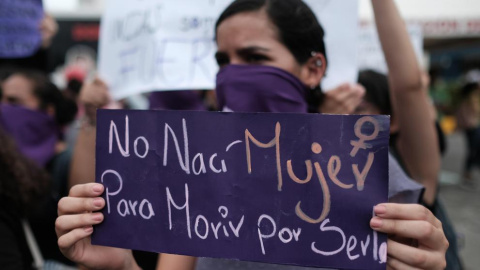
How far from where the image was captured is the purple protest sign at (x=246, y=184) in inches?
37.2

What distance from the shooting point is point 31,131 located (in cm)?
299

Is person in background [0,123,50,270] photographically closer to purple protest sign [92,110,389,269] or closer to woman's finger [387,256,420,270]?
purple protest sign [92,110,389,269]

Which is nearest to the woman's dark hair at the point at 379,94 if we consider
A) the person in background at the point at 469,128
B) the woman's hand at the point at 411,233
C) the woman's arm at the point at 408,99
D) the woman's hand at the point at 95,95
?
the woman's arm at the point at 408,99

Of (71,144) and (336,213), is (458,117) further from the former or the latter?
(336,213)

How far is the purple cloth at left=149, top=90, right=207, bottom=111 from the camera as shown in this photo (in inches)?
103

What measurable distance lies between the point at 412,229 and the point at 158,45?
1575 mm

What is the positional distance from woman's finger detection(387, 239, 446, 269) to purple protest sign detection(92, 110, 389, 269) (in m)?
0.03

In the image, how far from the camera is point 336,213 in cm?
96

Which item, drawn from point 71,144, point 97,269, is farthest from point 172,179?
point 71,144

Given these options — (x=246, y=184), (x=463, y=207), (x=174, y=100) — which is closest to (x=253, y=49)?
(x=246, y=184)

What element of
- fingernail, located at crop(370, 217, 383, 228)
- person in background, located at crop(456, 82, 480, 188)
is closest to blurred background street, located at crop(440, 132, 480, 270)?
person in background, located at crop(456, 82, 480, 188)

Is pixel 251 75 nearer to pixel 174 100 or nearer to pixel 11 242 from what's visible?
pixel 11 242

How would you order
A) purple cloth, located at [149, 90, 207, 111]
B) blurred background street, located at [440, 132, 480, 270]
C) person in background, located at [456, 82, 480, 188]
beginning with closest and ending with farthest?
1. purple cloth, located at [149, 90, 207, 111]
2. blurred background street, located at [440, 132, 480, 270]
3. person in background, located at [456, 82, 480, 188]

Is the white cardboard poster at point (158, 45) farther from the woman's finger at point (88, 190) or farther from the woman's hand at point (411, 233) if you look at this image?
the woman's hand at point (411, 233)
